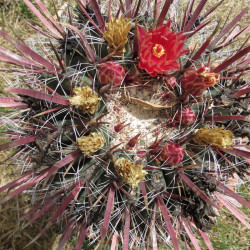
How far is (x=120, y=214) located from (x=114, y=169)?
21 cm

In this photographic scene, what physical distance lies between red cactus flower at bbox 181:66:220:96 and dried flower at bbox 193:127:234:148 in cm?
13

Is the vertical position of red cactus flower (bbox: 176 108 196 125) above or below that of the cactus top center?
below

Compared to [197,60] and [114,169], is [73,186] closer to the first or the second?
[114,169]

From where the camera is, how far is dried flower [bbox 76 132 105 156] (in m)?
0.94

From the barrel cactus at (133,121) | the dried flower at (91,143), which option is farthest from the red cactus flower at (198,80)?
the dried flower at (91,143)

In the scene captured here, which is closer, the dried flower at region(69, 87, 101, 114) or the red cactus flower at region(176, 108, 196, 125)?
the dried flower at region(69, 87, 101, 114)

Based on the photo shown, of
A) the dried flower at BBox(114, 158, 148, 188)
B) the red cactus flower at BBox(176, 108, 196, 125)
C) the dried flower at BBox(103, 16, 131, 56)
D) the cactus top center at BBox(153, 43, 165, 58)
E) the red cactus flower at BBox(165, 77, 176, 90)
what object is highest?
the dried flower at BBox(103, 16, 131, 56)

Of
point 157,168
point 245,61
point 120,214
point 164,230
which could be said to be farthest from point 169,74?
point 164,230

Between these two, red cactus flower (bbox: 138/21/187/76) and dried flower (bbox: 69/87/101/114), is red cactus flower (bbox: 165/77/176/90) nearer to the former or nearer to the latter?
red cactus flower (bbox: 138/21/187/76)

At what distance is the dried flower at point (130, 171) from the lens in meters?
0.91

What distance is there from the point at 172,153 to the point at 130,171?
0.16m

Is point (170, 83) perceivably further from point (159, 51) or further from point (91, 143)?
point (91, 143)

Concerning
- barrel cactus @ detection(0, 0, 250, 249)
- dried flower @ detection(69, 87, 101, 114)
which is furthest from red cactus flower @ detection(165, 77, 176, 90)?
dried flower @ detection(69, 87, 101, 114)

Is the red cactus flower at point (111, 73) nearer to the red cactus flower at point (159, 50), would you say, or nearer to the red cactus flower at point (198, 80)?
the red cactus flower at point (159, 50)
